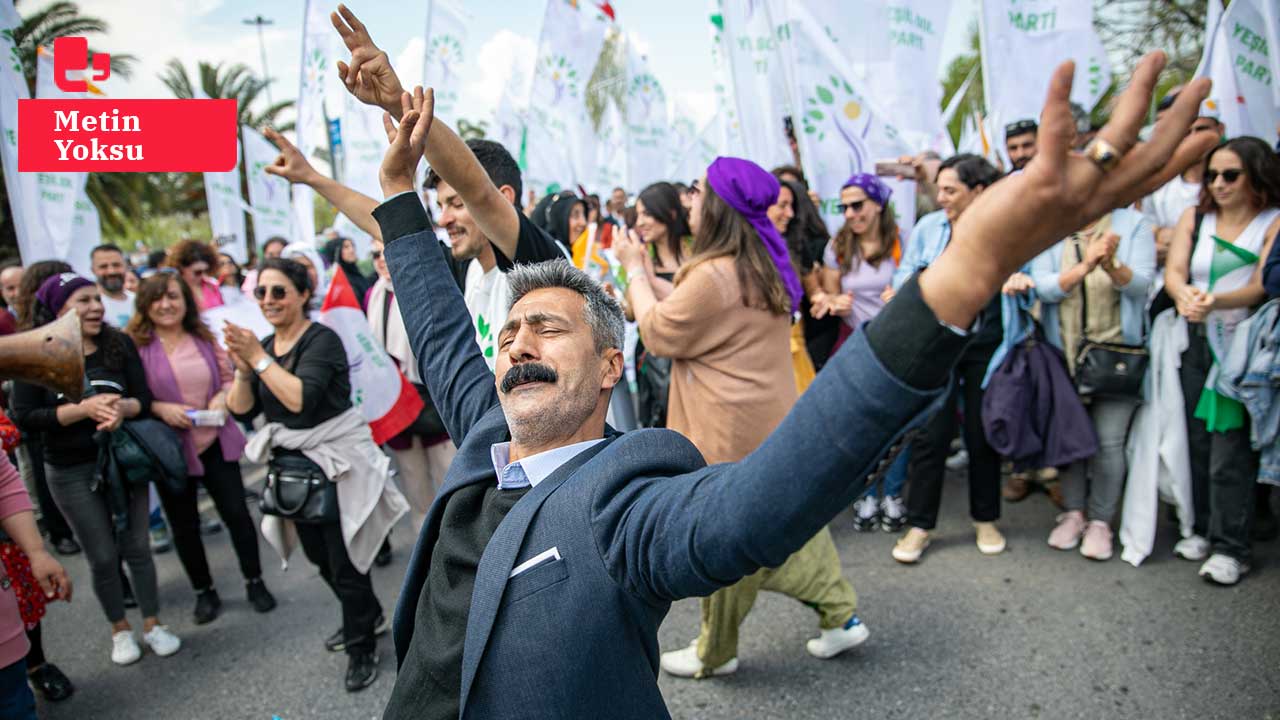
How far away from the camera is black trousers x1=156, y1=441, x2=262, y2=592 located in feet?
13.1

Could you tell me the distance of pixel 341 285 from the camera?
3688mm

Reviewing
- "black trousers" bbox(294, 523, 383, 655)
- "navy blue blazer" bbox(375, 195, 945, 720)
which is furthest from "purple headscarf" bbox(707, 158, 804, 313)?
"black trousers" bbox(294, 523, 383, 655)

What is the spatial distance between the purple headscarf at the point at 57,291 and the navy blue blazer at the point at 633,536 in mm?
3079

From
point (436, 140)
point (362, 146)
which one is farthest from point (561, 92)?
point (436, 140)

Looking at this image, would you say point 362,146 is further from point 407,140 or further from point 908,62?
point 407,140

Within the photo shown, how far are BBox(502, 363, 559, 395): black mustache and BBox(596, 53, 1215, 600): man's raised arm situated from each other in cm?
65

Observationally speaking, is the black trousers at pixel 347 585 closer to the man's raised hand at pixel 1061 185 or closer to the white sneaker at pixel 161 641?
the white sneaker at pixel 161 641

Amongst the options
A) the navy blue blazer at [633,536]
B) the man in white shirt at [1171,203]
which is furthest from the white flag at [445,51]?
the navy blue blazer at [633,536]

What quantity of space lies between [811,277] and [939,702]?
254 cm

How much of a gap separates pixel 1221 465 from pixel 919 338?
3712 mm

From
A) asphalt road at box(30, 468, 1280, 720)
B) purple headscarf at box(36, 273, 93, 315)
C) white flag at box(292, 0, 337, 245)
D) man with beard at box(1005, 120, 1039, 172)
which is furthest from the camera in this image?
white flag at box(292, 0, 337, 245)

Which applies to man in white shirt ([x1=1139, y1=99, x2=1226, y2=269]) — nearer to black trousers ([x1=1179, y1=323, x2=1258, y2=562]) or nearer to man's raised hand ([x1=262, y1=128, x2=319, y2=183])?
black trousers ([x1=1179, y1=323, x2=1258, y2=562])

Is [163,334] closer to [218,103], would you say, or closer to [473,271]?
[473,271]

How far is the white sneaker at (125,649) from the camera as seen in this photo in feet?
12.2
